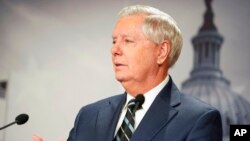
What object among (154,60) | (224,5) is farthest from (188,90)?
(154,60)

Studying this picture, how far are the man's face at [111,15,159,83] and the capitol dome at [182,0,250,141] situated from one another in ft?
5.85

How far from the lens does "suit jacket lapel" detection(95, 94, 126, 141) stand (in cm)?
184

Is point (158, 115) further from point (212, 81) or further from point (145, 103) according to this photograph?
point (212, 81)

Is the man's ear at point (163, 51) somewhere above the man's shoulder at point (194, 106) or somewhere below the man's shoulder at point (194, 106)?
above

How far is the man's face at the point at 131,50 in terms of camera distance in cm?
187

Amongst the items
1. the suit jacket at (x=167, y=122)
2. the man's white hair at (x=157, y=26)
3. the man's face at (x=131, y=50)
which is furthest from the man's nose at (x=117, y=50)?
the suit jacket at (x=167, y=122)

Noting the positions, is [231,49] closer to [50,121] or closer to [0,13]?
[50,121]

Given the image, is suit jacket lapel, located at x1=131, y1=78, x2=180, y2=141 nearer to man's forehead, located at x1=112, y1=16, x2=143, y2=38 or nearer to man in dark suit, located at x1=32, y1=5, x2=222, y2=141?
man in dark suit, located at x1=32, y1=5, x2=222, y2=141

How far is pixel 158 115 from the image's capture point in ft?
5.87

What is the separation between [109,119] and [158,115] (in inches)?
9.0

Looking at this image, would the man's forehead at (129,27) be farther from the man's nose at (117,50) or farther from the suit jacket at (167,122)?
the suit jacket at (167,122)

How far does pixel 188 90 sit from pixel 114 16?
2.91 ft

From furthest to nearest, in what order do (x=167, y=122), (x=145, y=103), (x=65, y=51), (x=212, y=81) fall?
(x=65, y=51), (x=212, y=81), (x=145, y=103), (x=167, y=122)

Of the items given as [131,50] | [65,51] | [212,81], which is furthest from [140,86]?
[65,51]
